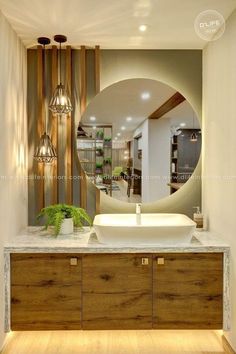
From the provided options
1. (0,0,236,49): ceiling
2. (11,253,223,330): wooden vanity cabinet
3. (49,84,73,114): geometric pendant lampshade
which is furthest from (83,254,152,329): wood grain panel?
(0,0,236,49): ceiling

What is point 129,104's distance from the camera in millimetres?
3189

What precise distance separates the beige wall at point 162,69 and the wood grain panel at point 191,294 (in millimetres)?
809

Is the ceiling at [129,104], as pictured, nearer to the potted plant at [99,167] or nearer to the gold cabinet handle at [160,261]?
the potted plant at [99,167]

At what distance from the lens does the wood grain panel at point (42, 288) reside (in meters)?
2.59

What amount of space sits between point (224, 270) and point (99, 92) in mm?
1881

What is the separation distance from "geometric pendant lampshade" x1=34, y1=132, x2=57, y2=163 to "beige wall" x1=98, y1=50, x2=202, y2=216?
0.62 meters

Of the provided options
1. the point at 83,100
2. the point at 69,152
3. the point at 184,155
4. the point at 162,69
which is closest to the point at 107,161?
the point at 69,152

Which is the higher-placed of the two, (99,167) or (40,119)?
(40,119)

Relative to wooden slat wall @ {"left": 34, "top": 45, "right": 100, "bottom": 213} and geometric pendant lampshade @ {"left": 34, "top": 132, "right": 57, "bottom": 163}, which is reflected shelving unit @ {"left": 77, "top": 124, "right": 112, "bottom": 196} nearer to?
wooden slat wall @ {"left": 34, "top": 45, "right": 100, "bottom": 213}

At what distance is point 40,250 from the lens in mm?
2582

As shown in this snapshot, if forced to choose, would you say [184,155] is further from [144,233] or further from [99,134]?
[144,233]

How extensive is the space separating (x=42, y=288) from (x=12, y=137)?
1.20 metres

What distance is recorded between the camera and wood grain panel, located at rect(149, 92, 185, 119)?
10.4 feet

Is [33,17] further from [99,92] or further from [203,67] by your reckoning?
[203,67]
